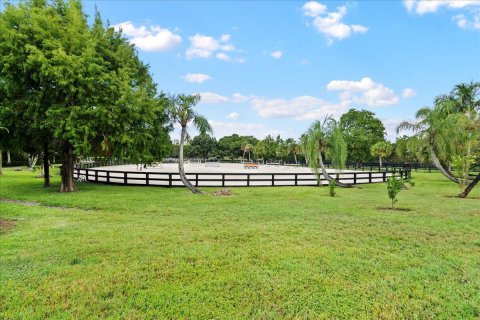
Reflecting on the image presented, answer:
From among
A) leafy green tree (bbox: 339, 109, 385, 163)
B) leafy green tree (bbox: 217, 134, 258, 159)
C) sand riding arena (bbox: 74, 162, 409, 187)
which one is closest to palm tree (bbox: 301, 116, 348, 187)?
sand riding arena (bbox: 74, 162, 409, 187)

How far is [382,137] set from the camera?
64.4 meters

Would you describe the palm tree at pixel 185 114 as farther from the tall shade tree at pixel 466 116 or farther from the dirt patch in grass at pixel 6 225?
the tall shade tree at pixel 466 116

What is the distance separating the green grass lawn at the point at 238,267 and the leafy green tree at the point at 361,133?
1927 inches

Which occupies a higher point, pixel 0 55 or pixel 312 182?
pixel 0 55

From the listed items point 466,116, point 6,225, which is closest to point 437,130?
point 466,116

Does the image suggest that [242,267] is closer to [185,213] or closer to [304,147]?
[185,213]

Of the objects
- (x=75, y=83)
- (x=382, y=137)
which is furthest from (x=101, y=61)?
(x=382, y=137)

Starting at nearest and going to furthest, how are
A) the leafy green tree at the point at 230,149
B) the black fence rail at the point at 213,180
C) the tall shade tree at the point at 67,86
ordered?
the tall shade tree at the point at 67,86
the black fence rail at the point at 213,180
the leafy green tree at the point at 230,149

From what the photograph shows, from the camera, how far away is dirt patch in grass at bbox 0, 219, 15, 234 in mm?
7330

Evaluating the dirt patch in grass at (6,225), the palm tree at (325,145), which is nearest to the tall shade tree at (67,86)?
the dirt patch in grass at (6,225)

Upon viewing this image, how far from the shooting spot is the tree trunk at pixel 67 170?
51.4ft

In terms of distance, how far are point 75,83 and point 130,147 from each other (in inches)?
149

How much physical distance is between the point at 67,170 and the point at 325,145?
14.4m

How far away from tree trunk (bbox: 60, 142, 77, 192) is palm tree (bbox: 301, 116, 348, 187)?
13189mm
